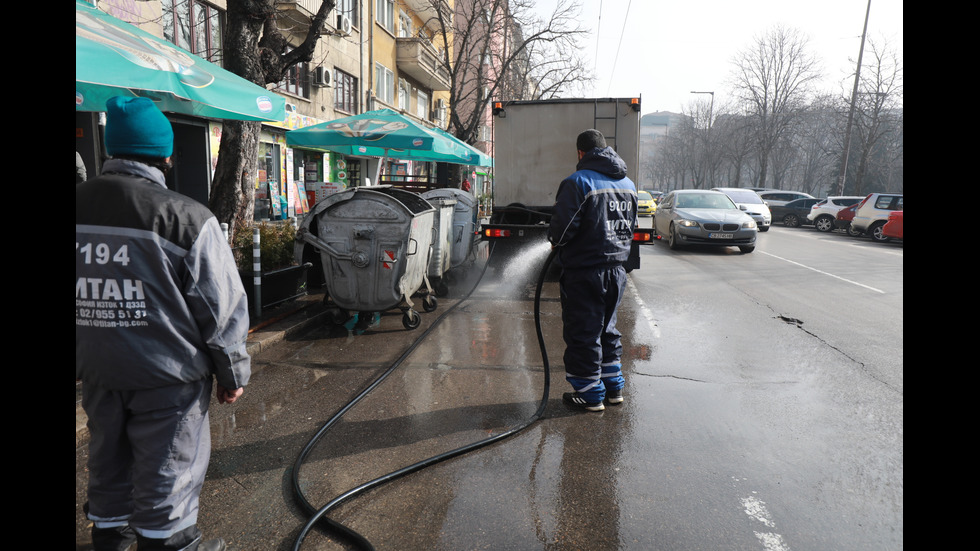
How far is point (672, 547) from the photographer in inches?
103

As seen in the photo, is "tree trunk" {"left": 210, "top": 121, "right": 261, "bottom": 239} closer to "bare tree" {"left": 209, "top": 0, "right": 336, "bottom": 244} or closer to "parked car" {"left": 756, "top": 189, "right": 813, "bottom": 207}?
"bare tree" {"left": 209, "top": 0, "right": 336, "bottom": 244}

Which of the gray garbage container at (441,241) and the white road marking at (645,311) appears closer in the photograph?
the white road marking at (645,311)

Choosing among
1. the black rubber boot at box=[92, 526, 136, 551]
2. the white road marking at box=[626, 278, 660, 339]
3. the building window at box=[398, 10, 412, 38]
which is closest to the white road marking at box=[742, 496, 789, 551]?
the black rubber boot at box=[92, 526, 136, 551]

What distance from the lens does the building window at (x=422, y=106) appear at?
1245 inches

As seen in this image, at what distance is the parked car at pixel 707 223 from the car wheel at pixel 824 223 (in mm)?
11743

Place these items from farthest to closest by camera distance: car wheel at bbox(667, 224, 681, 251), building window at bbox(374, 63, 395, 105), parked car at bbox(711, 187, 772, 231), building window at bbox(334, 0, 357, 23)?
building window at bbox(374, 63, 395, 105) → parked car at bbox(711, 187, 772, 231) → building window at bbox(334, 0, 357, 23) → car wheel at bbox(667, 224, 681, 251)

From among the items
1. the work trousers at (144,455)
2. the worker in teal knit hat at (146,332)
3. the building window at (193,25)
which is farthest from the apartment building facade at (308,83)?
the work trousers at (144,455)

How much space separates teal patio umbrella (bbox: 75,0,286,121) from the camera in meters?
3.64

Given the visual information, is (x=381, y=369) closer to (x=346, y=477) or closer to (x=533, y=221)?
(x=346, y=477)

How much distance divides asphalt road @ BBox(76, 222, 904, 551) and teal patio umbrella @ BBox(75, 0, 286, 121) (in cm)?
230

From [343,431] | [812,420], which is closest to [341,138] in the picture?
[343,431]

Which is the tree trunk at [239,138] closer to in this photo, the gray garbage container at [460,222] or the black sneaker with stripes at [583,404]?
the gray garbage container at [460,222]
